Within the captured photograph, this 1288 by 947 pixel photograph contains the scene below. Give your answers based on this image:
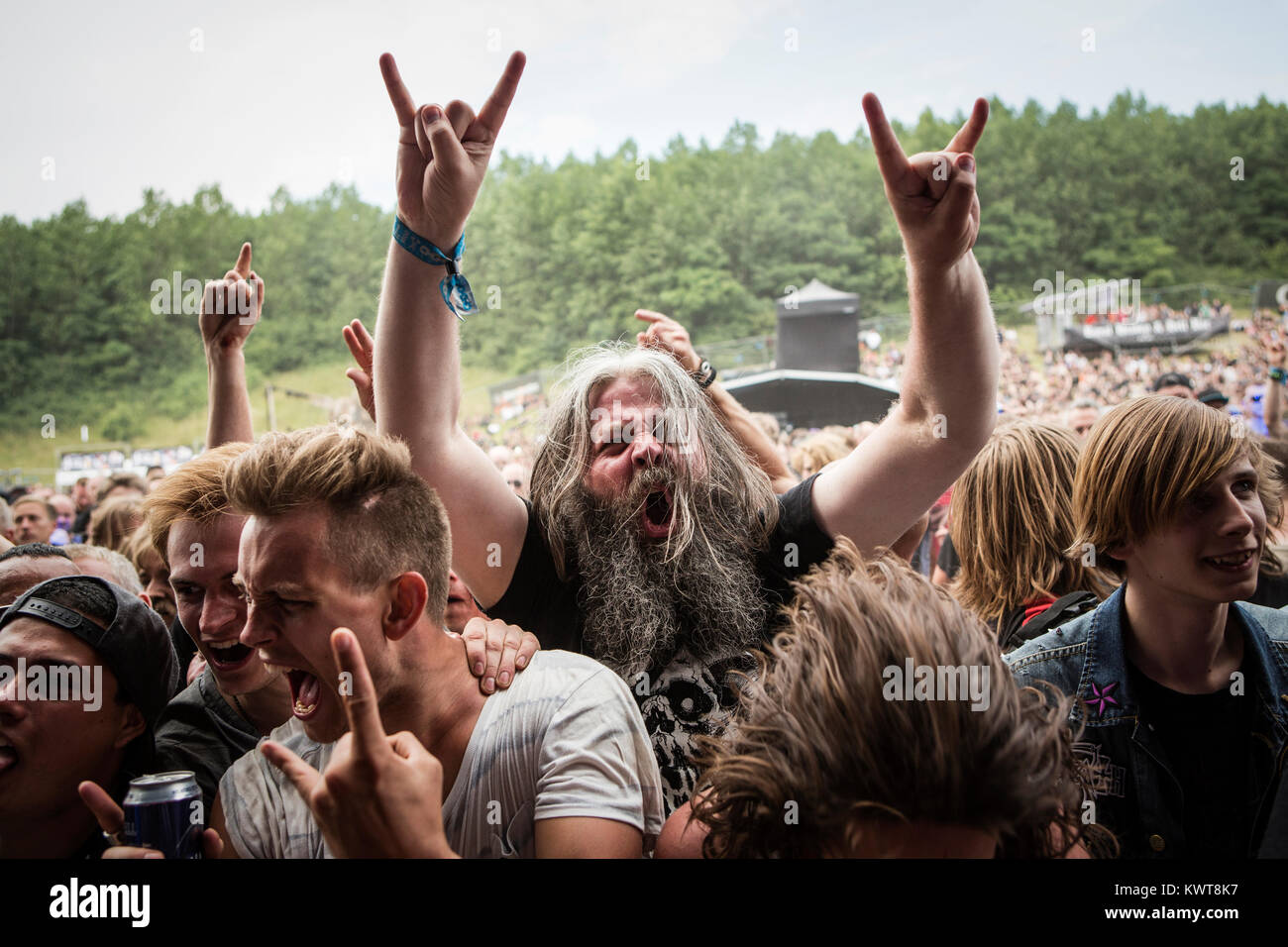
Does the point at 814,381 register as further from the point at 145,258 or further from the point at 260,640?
the point at 145,258

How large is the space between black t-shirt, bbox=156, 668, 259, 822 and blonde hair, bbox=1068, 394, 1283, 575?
71.3 inches

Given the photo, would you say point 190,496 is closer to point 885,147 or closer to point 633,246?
point 885,147

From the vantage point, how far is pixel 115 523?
4.22 metres

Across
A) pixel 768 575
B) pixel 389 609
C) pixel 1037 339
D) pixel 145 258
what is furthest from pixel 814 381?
pixel 145 258

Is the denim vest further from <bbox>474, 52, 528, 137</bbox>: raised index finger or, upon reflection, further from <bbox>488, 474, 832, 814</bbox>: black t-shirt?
<bbox>474, 52, 528, 137</bbox>: raised index finger

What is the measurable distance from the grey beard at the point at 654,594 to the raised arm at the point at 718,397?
1.52 ft

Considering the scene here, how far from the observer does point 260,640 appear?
138 cm

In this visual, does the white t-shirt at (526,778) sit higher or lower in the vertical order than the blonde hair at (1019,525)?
lower

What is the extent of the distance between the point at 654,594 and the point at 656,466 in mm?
297

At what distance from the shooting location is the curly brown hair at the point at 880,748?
112 centimetres

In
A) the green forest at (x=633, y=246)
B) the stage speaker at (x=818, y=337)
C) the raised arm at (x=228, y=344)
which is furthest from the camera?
the green forest at (x=633, y=246)

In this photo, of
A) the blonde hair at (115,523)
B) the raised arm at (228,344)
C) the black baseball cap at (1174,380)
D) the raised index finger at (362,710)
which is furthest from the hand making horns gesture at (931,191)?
the black baseball cap at (1174,380)

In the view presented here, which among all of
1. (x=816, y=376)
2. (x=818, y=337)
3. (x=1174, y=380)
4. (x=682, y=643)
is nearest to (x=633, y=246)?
(x=818, y=337)

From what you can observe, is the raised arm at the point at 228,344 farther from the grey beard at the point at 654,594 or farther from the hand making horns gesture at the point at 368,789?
the hand making horns gesture at the point at 368,789
